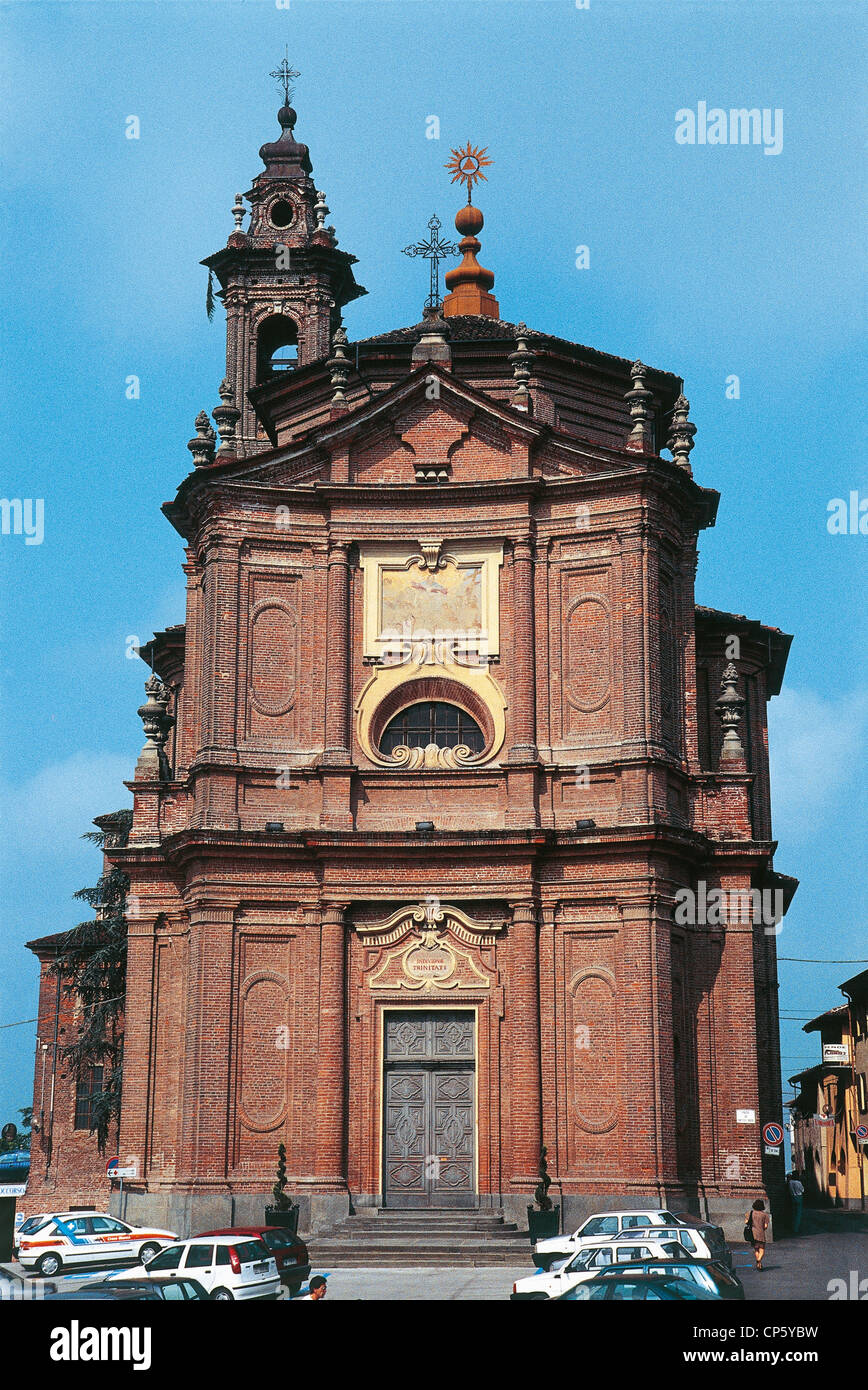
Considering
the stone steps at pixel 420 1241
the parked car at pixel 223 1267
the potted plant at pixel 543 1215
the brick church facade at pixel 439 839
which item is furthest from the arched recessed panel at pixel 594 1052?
the parked car at pixel 223 1267

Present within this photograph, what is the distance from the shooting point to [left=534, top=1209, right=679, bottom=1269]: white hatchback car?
24.2 meters

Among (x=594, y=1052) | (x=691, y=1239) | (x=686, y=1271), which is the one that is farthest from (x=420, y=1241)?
(x=686, y=1271)

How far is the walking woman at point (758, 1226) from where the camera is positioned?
26.9m

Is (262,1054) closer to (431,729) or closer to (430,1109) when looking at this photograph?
(430,1109)

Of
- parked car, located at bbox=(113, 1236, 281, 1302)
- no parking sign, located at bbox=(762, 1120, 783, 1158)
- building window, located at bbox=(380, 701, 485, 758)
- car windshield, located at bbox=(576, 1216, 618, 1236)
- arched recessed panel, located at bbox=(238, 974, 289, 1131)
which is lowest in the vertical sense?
parked car, located at bbox=(113, 1236, 281, 1302)

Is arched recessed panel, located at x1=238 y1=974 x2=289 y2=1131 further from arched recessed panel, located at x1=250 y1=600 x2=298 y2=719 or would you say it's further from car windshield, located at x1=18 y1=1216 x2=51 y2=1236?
arched recessed panel, located at x1=250 y1=600 x2=298 y2=719

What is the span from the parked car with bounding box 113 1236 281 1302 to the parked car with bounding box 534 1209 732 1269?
3.99 metres

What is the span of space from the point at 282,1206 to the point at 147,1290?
11.7m

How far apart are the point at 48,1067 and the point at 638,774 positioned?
961 inches

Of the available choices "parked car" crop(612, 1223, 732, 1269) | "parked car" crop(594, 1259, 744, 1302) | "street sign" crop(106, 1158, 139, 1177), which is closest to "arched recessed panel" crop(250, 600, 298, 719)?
"street sign" crop(106, 1158, 139, 1177)

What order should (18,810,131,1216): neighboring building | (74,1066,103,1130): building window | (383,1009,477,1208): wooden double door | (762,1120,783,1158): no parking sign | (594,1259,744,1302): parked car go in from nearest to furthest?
(594,1259,744,1302): parked car → (383,1009,477,1208): wooden double door → (762,1120,783,1158): no parking sign → (18,810,131,1216): neighboring building → (74,1066,103,1130): building window

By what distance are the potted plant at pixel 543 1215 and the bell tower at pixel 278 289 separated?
76.1 ft
